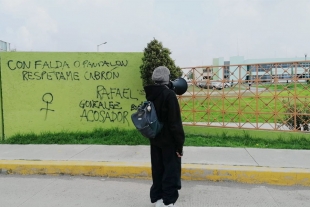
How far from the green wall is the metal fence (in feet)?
4.94

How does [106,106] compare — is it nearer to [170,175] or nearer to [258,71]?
[258,71]

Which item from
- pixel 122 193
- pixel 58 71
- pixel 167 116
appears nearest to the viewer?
pixel 167 116

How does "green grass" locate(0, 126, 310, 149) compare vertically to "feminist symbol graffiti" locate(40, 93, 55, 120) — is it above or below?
below

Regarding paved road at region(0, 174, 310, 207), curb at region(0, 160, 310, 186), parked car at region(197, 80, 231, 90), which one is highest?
parked car at region(197, 80, 231, 90)

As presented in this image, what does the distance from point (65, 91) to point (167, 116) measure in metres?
4.56

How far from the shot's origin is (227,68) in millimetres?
6402

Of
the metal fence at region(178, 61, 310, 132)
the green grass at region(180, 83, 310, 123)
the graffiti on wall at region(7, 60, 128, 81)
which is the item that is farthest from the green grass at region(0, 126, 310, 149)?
the graffiti on wall at region(7, 60, 128, 81)

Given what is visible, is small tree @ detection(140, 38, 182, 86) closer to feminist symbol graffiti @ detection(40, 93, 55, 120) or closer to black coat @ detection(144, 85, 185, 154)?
feminist symbol graffiti @ detection(40, 93, 55, 120)

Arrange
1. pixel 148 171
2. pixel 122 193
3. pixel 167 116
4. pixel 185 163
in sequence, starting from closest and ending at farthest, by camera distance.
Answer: pixel 167 116
pixel 122 193
pixel 148 171
pixel 185 163

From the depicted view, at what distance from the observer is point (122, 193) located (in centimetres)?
404

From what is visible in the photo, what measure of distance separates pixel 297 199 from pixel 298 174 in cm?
62

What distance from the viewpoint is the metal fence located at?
5.95 meters

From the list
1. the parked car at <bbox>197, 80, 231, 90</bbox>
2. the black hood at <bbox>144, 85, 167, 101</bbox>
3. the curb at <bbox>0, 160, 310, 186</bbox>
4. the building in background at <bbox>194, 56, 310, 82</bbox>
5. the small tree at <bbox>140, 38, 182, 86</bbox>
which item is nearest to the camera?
the black hood at <bbox>144, 85, 167, 101</bbox>

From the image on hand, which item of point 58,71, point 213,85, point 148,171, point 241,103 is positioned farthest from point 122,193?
point 58,71
